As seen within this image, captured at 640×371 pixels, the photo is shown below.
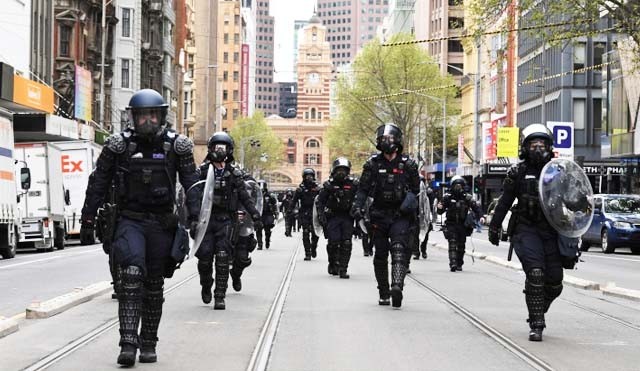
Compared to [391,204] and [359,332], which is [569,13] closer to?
[391,204]

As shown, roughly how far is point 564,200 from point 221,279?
4.39 m

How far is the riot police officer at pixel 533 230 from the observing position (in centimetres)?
1094

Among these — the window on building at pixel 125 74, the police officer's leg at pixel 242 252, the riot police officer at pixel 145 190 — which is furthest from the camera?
the window on building at pixel 125 74

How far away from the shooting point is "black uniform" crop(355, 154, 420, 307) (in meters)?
13.4

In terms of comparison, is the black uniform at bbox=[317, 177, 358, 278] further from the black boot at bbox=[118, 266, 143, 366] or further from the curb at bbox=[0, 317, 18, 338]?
the black boot at bbox=[118, 266, 143, 366]

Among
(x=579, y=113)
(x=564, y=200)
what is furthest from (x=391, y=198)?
(x=579, y=113)

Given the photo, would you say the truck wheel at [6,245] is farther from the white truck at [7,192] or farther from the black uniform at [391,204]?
the black uniform at [391,204]

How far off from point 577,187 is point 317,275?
32.3ft

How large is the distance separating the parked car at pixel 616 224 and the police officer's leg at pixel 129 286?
27.5m

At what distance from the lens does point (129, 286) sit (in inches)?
343

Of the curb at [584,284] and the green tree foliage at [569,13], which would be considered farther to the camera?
the green tree foliage at [569,13]

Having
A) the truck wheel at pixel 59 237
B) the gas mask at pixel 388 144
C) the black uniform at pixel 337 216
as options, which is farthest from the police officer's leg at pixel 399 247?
the truck wheel at pixel 59 237

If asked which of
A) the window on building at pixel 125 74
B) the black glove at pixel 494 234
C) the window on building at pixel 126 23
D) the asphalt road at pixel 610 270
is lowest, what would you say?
the asphalt road at pixel 610 270

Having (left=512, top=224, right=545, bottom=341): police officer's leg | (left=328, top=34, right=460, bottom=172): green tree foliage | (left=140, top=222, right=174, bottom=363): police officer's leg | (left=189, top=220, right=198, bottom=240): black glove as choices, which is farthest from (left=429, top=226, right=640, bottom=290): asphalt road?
(left=328, top=34, right=460, bottom=172): green tree foliage
